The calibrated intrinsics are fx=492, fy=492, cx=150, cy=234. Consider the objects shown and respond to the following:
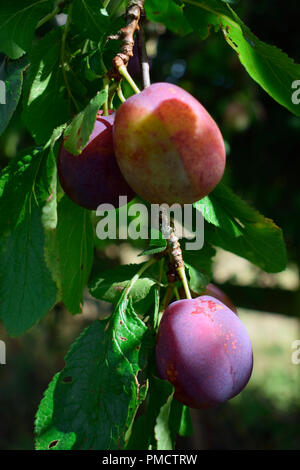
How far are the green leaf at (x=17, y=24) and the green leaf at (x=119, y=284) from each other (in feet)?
1.25

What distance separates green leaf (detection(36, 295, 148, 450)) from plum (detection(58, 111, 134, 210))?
189 millimetres

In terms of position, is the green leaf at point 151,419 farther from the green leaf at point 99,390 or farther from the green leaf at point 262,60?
the green leaf at point 262,60

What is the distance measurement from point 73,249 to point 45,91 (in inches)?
10.2

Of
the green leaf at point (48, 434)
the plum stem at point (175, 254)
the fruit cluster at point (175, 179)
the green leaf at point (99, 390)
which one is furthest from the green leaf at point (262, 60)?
the green leaf at point (48, 434)

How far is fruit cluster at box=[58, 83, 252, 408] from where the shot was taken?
589 millimetres

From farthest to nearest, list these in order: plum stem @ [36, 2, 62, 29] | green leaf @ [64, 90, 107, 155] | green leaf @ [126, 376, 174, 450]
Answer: plum stem @ [36, 2, 62, 29] < green leaf @ [126, 376, 174, 450] < green leaf @ [64, 90, 107, 155]

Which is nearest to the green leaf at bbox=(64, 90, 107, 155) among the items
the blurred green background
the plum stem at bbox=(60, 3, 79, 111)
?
the plum stem at bbox=(60, 3, 79, 111)

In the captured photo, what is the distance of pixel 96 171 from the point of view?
2.10 ft

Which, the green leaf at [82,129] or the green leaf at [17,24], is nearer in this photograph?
the green leaf at [82,129]

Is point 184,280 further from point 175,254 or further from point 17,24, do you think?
point 17,24

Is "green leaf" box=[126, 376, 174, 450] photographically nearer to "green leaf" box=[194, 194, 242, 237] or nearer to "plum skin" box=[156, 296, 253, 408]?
"plum skin" box=[156, 296, 253, 408]

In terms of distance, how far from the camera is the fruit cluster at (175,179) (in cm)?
59

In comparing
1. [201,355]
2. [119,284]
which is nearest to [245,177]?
[119,284]

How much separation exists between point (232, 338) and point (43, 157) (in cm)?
37
